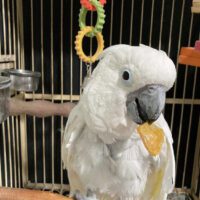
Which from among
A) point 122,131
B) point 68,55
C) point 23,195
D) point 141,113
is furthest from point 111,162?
point 68,55

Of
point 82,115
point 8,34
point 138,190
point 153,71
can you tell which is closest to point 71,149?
point 82,115

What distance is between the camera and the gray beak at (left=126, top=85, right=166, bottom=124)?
0.57m

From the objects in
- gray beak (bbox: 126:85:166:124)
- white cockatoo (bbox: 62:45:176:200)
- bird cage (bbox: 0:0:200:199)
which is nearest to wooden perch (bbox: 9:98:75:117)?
bird cage (bbox: 0:0:200:199)

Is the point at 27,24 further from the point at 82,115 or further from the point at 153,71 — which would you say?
the point at 153,71

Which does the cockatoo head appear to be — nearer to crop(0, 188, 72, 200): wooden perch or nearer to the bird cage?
crop(0, 188, 72, 200): wooden perch

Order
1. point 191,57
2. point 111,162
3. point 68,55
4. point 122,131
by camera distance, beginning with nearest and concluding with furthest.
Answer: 1. point 122,131
2. point 111,162
3. point 191,57
4. point 68,55

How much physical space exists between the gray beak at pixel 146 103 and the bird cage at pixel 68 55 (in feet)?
2.59

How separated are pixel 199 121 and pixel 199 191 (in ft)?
1.17

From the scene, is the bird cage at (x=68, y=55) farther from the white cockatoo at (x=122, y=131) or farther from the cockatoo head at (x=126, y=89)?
the cockatoo head at (x=126, y=89)

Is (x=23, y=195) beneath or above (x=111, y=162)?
above

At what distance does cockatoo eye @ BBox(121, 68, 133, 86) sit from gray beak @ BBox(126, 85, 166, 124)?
3 cm

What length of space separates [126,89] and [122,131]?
122mm

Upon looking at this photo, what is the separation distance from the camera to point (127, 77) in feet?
1.94

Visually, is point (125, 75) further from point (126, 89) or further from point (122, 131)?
point (122, 131)
